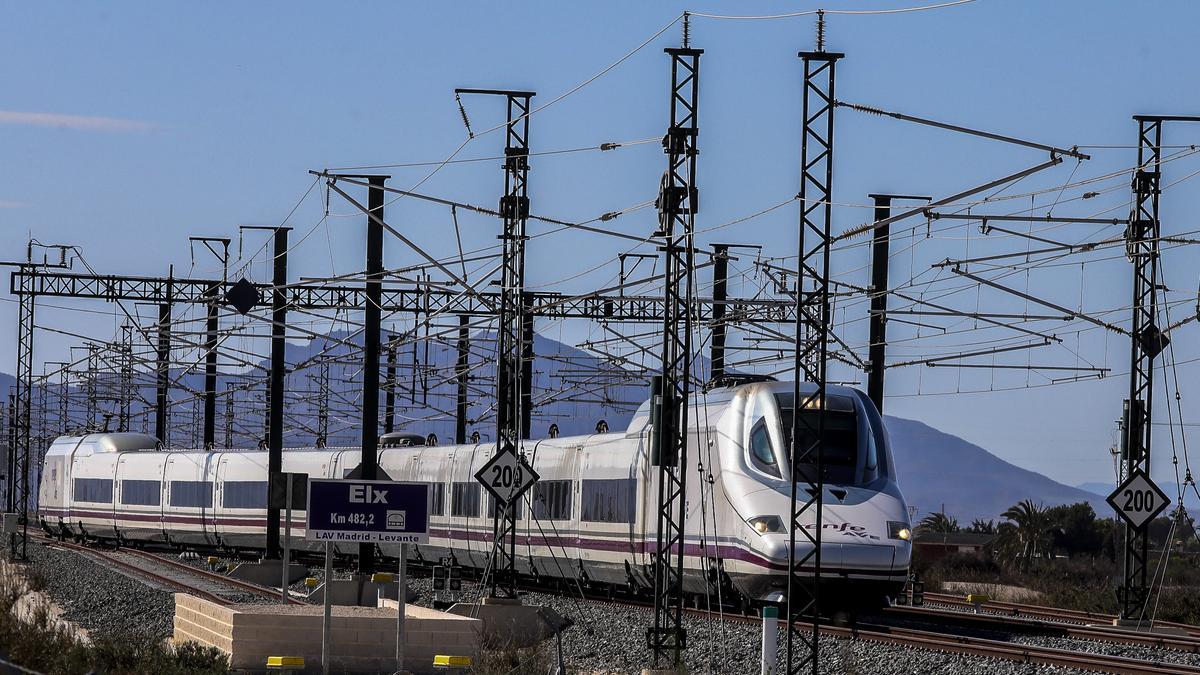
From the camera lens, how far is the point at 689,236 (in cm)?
2342

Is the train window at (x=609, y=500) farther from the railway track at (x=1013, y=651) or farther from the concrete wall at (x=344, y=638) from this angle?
the concrete wall at (x=344, y=638)

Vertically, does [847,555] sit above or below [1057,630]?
above

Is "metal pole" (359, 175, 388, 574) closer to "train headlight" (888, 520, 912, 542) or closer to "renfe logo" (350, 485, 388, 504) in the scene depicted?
"train headlight" (888, 520, 912, 542)

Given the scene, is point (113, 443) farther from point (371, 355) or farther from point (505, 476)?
point (505, 476)

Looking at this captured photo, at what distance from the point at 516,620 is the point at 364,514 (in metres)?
8.11

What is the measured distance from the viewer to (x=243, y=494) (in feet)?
171

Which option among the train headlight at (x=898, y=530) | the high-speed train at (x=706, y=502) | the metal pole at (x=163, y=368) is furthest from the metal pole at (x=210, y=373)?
the train headlight at (x=898, y=530)

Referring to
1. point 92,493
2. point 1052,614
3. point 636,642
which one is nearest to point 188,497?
point 92,493

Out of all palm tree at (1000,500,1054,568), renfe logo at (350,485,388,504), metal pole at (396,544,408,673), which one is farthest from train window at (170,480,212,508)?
renfe logo at (350,485,388,504)

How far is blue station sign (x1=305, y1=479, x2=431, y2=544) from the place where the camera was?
19266 millimetres

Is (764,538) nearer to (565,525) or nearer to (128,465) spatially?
(565,525)

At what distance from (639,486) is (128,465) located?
109ft

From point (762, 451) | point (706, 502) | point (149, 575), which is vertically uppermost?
point (762, 451)

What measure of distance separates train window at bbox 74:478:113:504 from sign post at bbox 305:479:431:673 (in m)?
42.9
